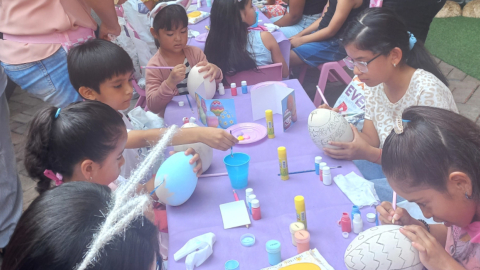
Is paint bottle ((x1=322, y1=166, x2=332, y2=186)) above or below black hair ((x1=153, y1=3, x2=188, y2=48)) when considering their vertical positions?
below

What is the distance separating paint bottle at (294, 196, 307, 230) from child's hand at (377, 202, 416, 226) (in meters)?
0.26

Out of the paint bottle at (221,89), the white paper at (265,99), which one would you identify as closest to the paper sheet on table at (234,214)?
the white paper at (265,99)

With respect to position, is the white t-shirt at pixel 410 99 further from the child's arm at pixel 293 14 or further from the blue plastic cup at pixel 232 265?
the child's arm at pixel 293 14

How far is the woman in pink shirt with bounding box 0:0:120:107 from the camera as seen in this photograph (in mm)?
2129

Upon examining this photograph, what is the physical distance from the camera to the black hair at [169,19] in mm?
2707

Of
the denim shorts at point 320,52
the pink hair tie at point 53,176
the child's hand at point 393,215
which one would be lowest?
the denim shorts at point 320,52

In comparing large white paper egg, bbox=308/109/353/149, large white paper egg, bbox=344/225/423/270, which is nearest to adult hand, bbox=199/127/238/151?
large white paper egg, bbox=308/109/353/149

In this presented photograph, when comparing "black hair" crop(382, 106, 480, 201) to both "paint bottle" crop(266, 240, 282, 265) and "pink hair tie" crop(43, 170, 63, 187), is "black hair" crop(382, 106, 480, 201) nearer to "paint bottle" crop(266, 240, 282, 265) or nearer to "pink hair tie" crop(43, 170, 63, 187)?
"paint bottle" crop(266, 240, 282, 265)


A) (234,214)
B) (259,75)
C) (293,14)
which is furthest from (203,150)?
(293,14)

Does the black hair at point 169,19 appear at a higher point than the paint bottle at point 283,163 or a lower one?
higher

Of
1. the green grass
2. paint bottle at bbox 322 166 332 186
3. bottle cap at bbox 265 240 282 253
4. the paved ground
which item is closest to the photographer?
bottle cap at bbox 265 240 282 253

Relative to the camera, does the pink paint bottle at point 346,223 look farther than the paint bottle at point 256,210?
No

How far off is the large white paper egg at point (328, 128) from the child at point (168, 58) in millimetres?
946

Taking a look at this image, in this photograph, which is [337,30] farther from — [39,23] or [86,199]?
[86,199]
